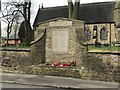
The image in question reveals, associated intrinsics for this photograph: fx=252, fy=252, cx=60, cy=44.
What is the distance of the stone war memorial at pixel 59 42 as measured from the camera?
1702cm

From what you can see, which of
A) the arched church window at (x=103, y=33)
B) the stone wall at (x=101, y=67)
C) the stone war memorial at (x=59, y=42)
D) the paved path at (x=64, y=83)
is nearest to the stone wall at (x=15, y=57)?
the stone war memorial at (x=59, y=42)

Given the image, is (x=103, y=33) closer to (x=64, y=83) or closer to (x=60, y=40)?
(x=60, y=40)

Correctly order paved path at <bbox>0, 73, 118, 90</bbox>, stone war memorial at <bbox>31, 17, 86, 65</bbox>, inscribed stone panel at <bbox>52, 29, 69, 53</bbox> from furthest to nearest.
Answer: inscribed stone panel at <bbox>52, 29, 69, 53</bbox> → stone war memorial at <bbox>31, 17, 86, 65</bbox> → paved path at <bbox>0, 73, 118, 90</bbox>

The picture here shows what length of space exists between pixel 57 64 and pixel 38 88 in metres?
4.35

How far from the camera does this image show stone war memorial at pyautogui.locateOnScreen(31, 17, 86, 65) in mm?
17016

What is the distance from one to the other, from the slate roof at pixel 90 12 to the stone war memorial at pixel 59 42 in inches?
1349

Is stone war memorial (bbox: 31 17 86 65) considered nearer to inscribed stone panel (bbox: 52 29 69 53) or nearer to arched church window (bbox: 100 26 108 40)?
inscribed stone panel (bbox: 52 29 69 53)

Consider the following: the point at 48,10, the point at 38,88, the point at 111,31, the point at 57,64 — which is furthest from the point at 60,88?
the point at 48,10

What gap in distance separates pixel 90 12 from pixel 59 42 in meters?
39.2

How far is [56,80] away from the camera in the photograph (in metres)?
14.9

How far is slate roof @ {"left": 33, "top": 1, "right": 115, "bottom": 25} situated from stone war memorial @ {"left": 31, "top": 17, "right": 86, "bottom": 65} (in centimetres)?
3427

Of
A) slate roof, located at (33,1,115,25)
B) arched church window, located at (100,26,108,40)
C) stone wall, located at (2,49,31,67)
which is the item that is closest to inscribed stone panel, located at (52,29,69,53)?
stone wall, located at (2,49,31,67)

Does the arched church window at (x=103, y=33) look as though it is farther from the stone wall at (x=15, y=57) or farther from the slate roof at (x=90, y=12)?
the stone wall at (x=15, y=57)

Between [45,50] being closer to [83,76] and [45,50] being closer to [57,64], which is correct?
[57,64]
